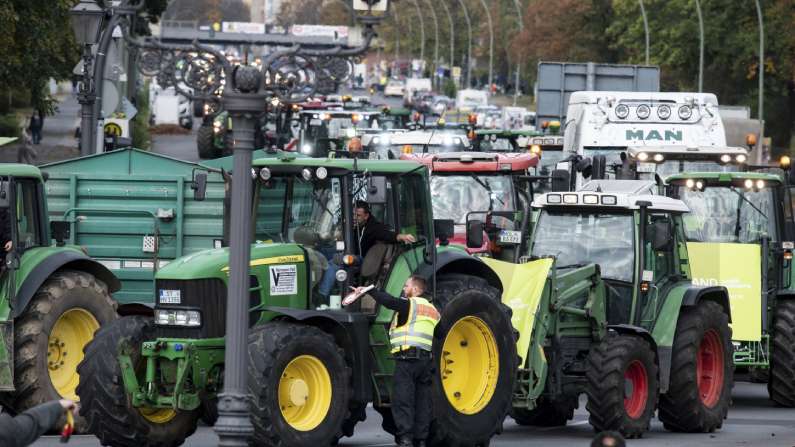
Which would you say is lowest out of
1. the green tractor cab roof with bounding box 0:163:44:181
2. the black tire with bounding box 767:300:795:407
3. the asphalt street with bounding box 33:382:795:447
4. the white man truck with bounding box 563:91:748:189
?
the asphalt street with bounding box 33:382:795:447

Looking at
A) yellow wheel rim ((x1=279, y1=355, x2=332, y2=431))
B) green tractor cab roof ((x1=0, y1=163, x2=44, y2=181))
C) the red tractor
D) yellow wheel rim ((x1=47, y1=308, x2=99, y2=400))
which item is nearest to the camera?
yellow wheel rim ((x1=279, y1=355, x2=332, y2=431))

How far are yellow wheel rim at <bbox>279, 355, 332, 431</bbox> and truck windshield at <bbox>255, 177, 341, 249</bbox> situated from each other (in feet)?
4.10

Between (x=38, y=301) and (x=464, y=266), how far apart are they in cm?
380

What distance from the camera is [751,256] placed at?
19.5 meters

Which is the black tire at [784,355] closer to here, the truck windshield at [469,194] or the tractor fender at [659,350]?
the tractor fender at [659,350]

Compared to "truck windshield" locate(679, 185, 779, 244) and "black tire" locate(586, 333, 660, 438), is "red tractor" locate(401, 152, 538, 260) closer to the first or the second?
"truck windshield" locate(679, 185, 779, 244)

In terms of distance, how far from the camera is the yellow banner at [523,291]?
15.6 metres

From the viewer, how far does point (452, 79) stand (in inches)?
5423

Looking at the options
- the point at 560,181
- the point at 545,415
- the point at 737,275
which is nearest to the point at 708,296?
the point at 737,275

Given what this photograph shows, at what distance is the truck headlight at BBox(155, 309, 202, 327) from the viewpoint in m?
13.4

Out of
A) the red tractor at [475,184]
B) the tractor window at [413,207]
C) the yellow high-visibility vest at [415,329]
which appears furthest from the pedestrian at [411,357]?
the red tractor at [475,184]

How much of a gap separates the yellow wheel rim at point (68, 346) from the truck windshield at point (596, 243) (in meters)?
4.41

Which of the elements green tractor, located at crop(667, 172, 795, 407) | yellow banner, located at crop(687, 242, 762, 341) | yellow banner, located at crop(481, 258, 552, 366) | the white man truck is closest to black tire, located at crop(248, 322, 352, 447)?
yellow banner, located at crop(481, 258, 552, 366)

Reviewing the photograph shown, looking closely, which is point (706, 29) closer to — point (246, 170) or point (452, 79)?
point (452, 79)
